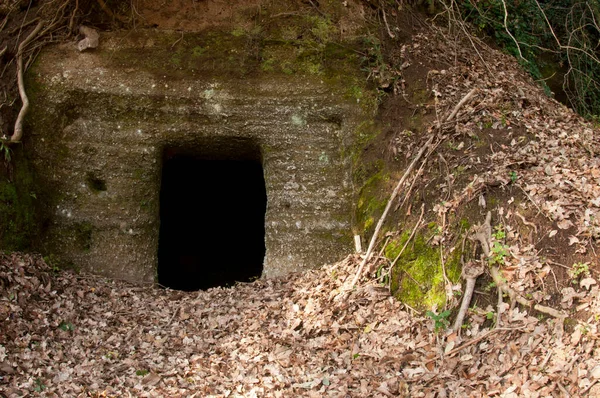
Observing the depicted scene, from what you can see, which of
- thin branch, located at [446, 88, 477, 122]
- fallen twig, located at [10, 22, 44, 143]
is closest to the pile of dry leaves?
fallen twig, located at [10, 22, 44, 143]

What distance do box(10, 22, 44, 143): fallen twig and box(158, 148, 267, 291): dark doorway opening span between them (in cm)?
289

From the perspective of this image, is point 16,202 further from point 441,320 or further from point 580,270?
point 580,270

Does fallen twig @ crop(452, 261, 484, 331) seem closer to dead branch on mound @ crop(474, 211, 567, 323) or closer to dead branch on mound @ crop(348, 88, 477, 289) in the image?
dead branch on mound @ crop(474, 211, 567, 323)

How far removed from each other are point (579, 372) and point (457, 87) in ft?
13.6

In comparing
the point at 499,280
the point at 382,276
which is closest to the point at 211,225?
the point at 382,276

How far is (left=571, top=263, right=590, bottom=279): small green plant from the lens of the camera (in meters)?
4.77

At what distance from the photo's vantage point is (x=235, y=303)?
6.82 metres

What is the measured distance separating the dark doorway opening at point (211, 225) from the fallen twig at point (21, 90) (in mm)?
2886

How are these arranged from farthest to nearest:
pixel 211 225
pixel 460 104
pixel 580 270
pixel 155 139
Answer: pixel 211 225 < pixel 155 139 < pixel 460 104 < pixel 580 270

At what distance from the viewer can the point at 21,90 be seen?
24.4 ft

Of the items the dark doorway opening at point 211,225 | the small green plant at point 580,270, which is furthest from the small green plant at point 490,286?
the dark doorway opening at point 211,225

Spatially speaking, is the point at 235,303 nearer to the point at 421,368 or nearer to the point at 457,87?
the point at 421,368

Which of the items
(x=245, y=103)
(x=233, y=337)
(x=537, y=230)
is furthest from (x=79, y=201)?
(x=537, y=230)

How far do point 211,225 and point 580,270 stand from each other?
8.34 meters
